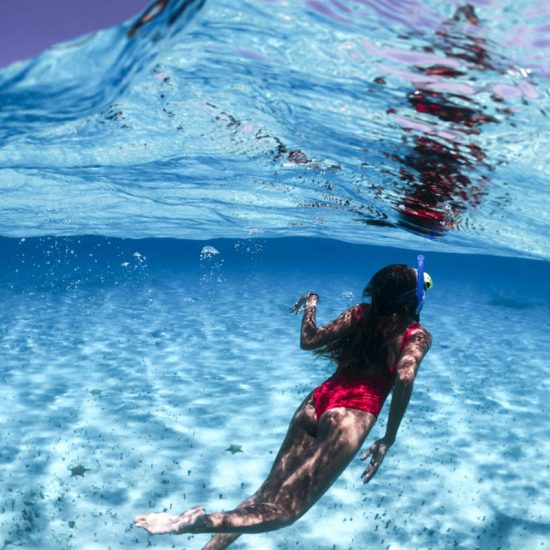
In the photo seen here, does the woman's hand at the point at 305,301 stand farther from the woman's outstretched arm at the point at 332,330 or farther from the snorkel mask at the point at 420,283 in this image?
the snorkel mask at the point at 420,283

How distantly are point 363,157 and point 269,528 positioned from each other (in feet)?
28.1

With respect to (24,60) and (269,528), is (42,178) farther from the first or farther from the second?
(269,528)

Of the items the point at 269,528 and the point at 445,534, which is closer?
the point at 269,528

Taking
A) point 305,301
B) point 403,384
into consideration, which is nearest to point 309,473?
point 403,384

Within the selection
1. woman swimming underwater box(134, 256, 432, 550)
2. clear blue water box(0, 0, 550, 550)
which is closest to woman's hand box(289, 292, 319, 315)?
woman swimming underwater box(134, 256, 432, 550)

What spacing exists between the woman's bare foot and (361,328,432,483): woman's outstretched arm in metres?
1.58

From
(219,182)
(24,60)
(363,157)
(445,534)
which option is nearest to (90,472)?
(445,534)

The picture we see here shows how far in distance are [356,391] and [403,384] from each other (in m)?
0.49

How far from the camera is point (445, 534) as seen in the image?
6.78 meters

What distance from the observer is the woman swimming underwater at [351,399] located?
12.7 feet

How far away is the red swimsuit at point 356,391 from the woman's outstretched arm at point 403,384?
4.7 inches

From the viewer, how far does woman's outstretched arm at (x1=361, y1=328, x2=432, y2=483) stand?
390 centimetres

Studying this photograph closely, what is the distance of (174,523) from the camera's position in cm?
328

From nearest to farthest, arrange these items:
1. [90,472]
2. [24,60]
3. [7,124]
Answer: [24,60]
[90,472]
[7,124]
